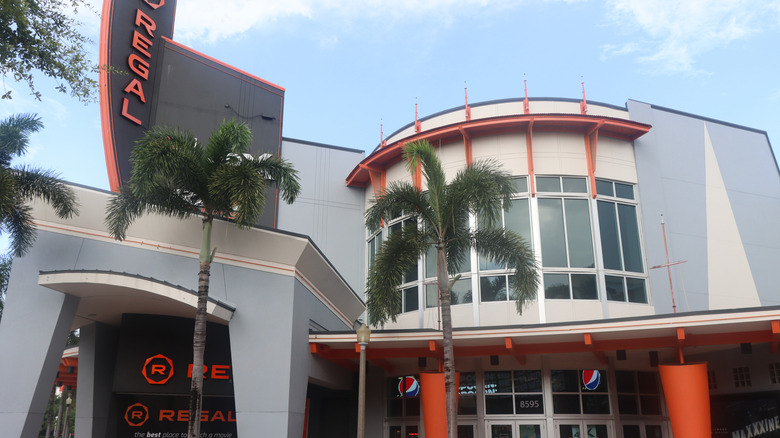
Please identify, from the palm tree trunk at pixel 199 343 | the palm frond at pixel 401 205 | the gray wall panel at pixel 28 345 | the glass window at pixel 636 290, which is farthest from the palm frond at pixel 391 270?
the glass window at pixel 636 290

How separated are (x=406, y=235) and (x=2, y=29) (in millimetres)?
11276

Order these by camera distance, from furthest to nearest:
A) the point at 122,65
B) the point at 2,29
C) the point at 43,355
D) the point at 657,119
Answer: the point at 657,119 → the point at 122,65 → the point at 43,355 → the point at 2,29

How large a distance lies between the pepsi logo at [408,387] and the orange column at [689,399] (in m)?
9.81

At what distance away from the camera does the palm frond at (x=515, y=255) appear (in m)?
17.1

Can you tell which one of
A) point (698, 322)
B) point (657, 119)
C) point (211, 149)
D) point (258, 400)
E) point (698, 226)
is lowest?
point (258, 400)

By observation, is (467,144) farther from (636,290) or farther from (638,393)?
(638,393)

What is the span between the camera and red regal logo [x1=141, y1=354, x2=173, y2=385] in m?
18.2

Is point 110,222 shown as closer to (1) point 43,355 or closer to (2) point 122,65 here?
(1) point 43,355

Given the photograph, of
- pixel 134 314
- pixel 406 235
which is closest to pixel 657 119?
pixel 406 235

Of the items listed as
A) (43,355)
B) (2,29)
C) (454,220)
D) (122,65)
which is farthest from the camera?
(122,65)

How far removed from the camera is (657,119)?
29.3 m

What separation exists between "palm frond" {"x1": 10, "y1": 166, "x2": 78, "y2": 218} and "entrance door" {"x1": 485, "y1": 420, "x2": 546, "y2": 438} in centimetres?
1636

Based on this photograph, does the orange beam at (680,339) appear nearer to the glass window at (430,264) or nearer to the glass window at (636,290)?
the glass window at (636,290)

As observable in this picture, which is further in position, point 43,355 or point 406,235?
point 406,235
